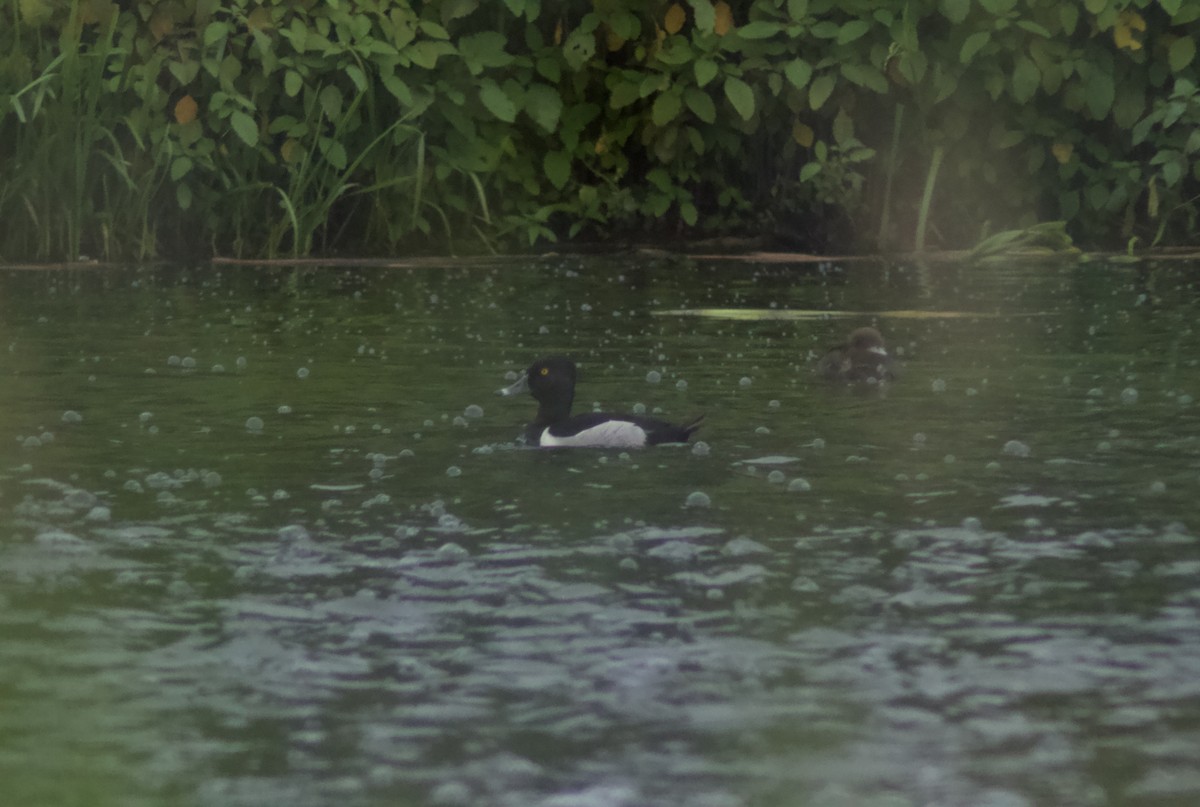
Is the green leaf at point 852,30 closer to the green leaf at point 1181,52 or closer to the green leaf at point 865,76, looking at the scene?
the green leaf at point 865,76

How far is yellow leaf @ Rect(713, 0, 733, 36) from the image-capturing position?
16578mm

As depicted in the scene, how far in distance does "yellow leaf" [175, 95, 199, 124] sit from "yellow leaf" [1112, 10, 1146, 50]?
667 centimetres

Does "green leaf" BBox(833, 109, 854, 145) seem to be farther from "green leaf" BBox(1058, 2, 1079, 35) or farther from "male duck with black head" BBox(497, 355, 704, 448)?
"male duck with black head" BBox(497, 355, 704, 448)

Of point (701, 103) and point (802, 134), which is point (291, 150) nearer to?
point (701, 103)

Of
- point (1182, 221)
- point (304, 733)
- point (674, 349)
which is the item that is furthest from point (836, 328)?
point (304, 733)

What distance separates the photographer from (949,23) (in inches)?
663

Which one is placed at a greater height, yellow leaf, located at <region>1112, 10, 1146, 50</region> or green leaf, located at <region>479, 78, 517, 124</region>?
yellow leaf, located at <region>1112, 10, 1146, 50</region>

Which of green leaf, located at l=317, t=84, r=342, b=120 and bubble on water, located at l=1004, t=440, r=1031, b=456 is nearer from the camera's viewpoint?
bubble on water, located at l=1004, t=440, r=1031, b=456

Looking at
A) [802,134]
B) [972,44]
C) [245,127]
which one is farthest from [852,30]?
[245,127]

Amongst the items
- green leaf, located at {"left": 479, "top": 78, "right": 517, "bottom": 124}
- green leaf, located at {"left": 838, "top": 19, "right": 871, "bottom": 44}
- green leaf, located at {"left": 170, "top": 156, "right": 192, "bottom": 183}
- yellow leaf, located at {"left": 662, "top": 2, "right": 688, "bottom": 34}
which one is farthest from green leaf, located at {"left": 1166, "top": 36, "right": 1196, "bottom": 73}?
green leaf, located at {"left": 170, "top": 156, "right": 192, "bottom": 183}

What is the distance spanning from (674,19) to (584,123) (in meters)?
1.26

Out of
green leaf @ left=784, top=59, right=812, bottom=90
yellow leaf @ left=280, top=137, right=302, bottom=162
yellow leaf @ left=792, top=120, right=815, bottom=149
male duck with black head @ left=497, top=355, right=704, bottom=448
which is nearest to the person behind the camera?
male duck with black head @ left=497, top=355, right=704, bottom=448

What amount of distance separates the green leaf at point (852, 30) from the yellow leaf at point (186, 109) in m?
4.63

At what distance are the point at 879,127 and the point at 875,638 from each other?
1257 cm
